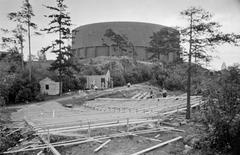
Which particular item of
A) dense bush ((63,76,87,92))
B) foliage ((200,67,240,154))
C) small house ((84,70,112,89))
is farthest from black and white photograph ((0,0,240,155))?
small house ((84,70,112,89))

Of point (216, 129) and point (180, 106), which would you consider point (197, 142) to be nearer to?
point (216, 129)

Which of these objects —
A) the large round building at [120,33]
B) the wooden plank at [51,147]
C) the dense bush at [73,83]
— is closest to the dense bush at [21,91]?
the dense bush at [73,83]

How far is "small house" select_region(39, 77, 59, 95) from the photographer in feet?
95.0

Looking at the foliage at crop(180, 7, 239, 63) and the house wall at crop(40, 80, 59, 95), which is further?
the house wall at crop(40, 80, 59, 95)

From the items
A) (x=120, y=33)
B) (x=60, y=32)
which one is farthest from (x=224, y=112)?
(x=120, y=33)

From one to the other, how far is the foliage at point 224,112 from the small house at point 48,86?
25367 mm

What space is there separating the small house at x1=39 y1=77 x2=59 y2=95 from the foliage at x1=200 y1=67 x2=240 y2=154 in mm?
25367

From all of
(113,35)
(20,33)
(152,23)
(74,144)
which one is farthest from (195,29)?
(152,23)

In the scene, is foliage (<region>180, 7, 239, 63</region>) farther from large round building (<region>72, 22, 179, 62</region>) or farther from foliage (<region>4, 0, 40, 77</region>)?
large round building (<region>72, 22, 179, 62</region>)

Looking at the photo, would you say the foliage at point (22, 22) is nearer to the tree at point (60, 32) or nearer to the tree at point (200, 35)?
the tree at point (60, 32)

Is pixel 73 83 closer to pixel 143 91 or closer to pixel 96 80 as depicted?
pixel 96 80

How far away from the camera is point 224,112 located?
6125 mm

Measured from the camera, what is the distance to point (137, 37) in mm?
63531

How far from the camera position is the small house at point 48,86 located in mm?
28967
